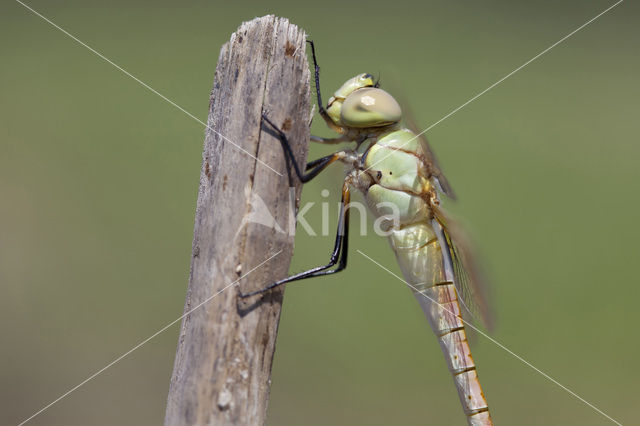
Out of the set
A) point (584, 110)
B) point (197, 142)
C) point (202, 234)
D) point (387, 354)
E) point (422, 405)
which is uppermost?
point (584, 110)

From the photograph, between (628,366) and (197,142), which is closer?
(628,366)

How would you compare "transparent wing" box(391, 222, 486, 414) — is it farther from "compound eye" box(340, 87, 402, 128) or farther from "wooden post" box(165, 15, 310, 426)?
"wooden post" box(165, 15, 310, 426)

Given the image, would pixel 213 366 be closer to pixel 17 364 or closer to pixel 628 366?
pixel 17 364

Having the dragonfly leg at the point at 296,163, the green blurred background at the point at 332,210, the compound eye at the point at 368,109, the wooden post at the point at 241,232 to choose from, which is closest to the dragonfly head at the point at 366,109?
the compound eye at the point at 368,109

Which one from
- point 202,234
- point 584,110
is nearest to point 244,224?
point 202,234

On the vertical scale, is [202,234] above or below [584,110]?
below

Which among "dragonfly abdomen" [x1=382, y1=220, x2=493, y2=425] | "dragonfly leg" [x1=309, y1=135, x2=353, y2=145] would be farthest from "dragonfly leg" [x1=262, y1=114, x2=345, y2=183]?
"dragonfly abdomen" [x1=382, y1=220, x2=493, y2=425]

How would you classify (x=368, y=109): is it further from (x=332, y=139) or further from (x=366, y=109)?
(x=332, y=139)
